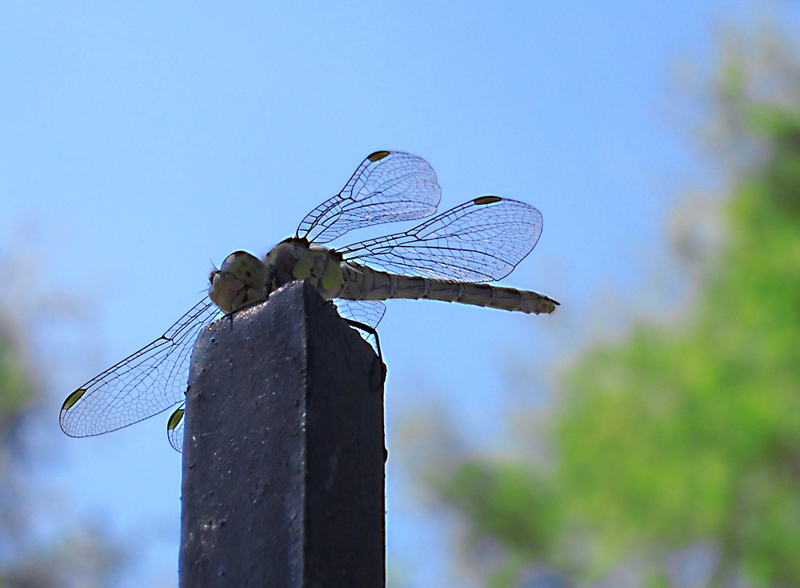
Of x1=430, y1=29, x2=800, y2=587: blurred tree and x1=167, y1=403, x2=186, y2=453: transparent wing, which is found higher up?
x1=430, y1=29, x2=800, y2=587: blurred tree

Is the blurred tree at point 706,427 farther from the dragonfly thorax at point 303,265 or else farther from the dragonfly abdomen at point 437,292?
the dragonfly thorax at point 303,265

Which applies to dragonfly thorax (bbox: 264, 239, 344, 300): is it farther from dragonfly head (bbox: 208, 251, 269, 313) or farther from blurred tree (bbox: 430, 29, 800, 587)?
blurred tree (bbox: 430, 29, 800, 587)

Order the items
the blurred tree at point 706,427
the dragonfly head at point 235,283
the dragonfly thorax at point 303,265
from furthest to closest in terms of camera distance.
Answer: the blurred tree at point 706,427 < the dragonfly thorax at point 303,265 < the dragonfly head at point 235,283

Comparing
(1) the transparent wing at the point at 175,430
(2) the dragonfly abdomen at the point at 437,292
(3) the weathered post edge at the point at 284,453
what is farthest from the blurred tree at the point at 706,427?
(3) the weathered post edge at the point at 284,453

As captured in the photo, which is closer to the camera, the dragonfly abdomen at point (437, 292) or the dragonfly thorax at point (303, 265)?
the dragonfly thorax at point (303, 265)

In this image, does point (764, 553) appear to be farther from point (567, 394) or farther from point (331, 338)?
point (331, 338)

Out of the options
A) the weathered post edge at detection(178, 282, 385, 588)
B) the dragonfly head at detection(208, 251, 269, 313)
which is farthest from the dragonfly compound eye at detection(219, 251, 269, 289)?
the weathered post edge at detection(178, 282, 385, 588)

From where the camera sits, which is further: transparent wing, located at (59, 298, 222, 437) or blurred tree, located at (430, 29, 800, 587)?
blurred tree, located at (430, 29, 800, 587)
